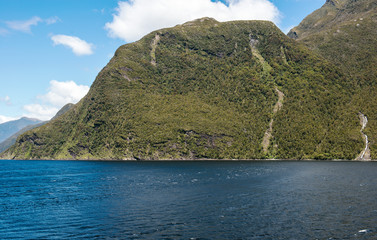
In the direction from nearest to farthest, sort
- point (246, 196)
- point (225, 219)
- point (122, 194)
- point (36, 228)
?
1. point (36, 228)
2. point (225, 219)
3. point (246, 196)
4. point (122, 194)

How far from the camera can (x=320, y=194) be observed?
79125 mm

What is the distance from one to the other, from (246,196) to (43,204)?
52312mm

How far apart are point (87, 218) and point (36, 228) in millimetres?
9154

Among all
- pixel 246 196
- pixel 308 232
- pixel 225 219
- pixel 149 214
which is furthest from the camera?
pixel 246 196

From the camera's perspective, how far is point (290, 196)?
76.9m

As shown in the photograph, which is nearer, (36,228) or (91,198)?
(36,228)

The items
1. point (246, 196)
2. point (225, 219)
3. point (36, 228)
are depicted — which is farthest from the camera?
point (246, 196)

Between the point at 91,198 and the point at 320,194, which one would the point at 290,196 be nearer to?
the point at 320,194

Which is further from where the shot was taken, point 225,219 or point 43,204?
point 43,204

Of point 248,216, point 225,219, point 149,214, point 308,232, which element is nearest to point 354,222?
point 308,232

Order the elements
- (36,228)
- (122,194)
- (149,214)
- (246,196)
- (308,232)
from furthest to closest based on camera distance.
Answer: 1. (122,194)
2. (246,196)
3. (149,214)
4. (36,228)
5. (308,232)

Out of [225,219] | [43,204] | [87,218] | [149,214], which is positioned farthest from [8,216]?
[225,219]

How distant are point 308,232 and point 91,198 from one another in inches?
2188

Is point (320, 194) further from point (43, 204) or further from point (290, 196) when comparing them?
point (43, 204)
